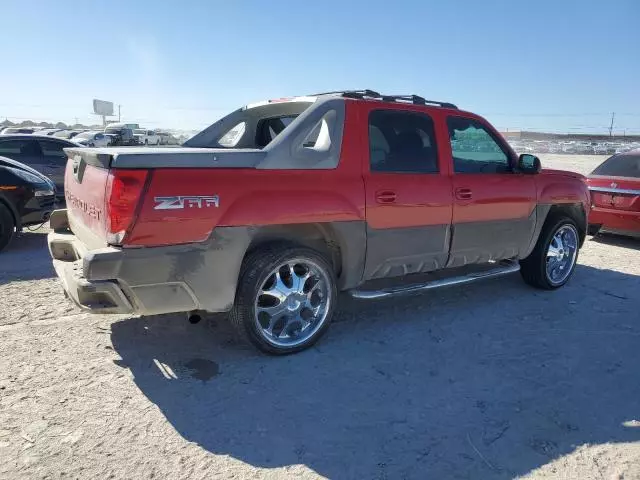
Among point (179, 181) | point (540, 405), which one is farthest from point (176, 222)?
point (540, 405)

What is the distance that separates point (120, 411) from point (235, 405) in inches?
26.1

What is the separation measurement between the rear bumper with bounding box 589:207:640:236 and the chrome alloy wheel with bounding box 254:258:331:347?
19.1 ft

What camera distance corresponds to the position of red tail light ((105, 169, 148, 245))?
306cm

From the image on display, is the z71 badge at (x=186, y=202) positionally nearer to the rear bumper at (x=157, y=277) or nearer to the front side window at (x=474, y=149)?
the rear bumper at (x=157, y=277)

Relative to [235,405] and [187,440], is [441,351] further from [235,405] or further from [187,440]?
[187,440]

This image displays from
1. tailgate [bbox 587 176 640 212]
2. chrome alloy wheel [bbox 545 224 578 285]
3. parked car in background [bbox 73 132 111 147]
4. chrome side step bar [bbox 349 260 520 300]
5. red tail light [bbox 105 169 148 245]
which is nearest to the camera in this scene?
red tail light [bbox 105 169 148 245]

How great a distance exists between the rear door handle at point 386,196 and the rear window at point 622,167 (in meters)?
5.92

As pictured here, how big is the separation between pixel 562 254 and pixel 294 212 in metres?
3.65

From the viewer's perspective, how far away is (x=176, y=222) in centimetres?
318

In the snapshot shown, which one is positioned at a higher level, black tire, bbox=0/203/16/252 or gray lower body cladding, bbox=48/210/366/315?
gray lower body cladding, bbox=48/210/366/315

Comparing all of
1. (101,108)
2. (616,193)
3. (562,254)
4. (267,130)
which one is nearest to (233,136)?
(267,130)

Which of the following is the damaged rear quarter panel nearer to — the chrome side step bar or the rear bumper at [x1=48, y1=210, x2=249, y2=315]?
the rear bumper at [x1=48, y1=210, x2=249, y2=315]

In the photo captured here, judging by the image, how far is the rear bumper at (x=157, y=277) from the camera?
3.11 meters

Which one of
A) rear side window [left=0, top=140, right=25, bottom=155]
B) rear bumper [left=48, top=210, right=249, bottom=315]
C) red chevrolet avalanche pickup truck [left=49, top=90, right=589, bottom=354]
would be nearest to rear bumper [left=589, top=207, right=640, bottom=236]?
red chevrolet avalanche pickup truck [left=49, top=90, right=589, bottom=354]
